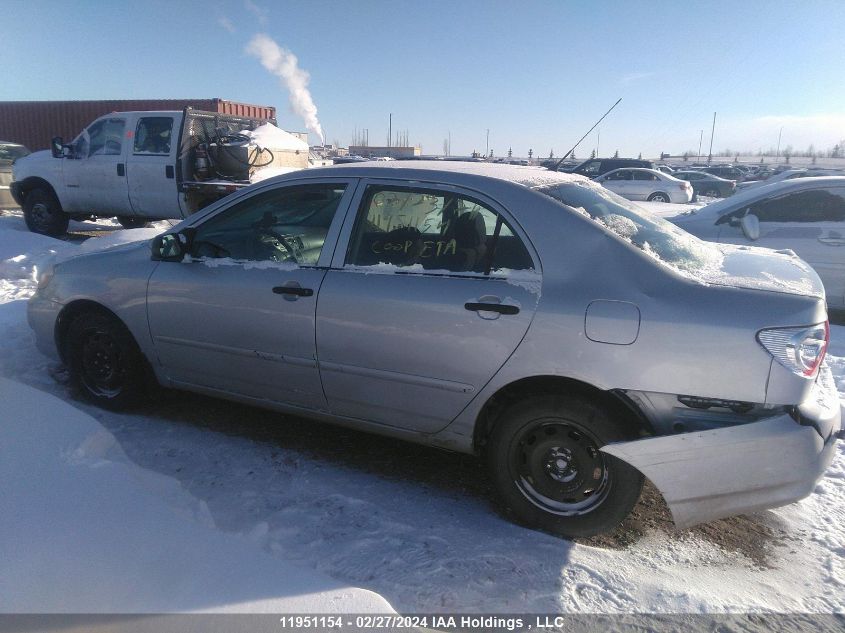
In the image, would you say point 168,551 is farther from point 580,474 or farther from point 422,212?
point 422,212

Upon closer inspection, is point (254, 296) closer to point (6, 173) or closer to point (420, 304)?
point (420, 304)

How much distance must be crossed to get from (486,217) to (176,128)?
26.4 ft

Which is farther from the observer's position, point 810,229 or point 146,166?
point 146,166

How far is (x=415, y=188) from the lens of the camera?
326cm

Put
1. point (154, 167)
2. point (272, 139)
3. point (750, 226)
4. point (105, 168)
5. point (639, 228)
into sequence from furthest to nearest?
point (272, 139) < point (105, 168) < point (154, 167) < point (750, 226) < point (639, 228)

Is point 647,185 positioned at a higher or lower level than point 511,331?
higher

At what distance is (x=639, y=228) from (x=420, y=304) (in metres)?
1.19

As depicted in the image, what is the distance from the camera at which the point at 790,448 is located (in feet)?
8.25

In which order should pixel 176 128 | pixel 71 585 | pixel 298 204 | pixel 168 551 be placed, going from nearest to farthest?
pixel 71 585
pixel 168 551
pixel 298 204
pixel 176 128

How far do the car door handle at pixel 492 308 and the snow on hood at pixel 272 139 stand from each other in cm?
806

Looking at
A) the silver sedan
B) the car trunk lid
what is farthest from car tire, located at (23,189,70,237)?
the car trunk lid

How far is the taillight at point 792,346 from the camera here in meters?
2.50

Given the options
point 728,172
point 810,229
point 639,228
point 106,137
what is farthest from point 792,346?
point 728,172

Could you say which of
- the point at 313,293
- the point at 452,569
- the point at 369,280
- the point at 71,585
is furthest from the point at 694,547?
the point at 71,585
